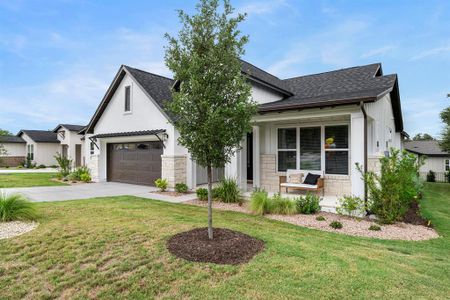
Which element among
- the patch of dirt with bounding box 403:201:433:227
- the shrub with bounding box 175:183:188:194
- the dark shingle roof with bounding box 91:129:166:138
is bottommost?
the patch of dirt with bounding box 403:201:433:227

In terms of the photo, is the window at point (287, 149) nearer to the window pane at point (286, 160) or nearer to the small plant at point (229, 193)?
the window pane at point (286, 160)

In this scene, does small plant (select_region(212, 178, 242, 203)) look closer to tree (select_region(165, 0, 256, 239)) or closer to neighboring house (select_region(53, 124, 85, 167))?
tree (select_region(165, 0, 256, 239))

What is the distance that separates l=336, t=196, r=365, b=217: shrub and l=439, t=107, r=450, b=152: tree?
15190 mm

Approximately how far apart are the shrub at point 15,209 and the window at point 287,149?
872 centimetres

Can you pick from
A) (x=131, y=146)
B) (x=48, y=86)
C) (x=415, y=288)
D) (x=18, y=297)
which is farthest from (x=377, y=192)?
(x=48, y=86)

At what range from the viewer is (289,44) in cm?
1767

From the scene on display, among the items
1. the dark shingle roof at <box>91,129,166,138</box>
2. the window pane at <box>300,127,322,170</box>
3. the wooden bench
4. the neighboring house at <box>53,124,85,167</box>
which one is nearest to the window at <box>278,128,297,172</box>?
the window pane at <box>300,127,322,170</box>

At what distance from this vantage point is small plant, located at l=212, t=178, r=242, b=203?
9406 millimetres

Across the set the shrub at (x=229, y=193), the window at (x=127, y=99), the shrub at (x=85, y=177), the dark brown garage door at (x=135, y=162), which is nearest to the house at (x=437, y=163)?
the shrub at (x=229, y=193)

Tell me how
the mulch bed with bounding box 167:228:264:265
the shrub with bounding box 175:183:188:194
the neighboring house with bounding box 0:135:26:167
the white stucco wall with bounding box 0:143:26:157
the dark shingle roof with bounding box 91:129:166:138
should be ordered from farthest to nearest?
the white stucco wall with bounding box 0:143:26:157
the neighboring house with bounding box 0:135:26:167
the dark shingle roof with bounding box 91:129:166:138
the shrub with bounding box 175:183:188:194
the mulch bed with bounding box 167:228:264:265

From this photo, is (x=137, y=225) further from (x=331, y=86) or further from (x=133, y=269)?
(x=331, y=86)

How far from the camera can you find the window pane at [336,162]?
969 centimetres

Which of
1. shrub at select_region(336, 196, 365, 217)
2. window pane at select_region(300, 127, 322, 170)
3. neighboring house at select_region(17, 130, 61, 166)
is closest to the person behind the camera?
shrub at select_region(336, 196, 365, 217)

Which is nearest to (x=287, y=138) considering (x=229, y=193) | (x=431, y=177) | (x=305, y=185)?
(x=305, y=185)
